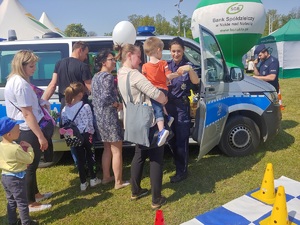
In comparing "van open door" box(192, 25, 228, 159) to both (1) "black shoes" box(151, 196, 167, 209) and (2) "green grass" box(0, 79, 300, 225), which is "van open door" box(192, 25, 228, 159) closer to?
(2) "green grass" box(0, 79, 300, 225)

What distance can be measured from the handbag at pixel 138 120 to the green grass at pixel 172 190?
89cm

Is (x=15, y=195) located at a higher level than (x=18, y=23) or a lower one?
lower

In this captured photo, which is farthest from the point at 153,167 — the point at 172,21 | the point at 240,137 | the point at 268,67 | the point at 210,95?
the point at 172,21

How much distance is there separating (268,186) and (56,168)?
3079 mm

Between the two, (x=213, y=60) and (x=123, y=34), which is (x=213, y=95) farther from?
(x=123, y=34)

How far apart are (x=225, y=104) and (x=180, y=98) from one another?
0.96 m

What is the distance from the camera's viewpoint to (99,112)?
339 cm

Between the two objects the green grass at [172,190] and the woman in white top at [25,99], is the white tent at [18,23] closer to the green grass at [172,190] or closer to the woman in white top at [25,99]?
the green grass at [172,190]

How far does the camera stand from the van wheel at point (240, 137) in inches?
173

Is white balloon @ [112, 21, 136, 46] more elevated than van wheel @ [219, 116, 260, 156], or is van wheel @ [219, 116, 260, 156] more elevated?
white balloon @ [112, 21, 136, 46]

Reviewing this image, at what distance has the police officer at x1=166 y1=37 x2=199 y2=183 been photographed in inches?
134

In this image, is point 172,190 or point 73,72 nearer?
point 73,72

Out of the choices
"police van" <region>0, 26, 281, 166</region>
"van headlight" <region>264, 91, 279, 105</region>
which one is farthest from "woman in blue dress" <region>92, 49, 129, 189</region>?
"van headlight" <region>264, 91, 279, 105</region>

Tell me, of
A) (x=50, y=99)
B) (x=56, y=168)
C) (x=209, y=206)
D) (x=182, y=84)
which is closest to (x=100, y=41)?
(x=50, y=99)
